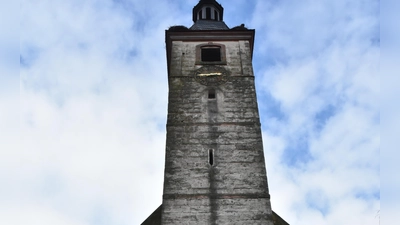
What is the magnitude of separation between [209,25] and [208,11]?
8.78 feet

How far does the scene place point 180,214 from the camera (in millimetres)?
13383

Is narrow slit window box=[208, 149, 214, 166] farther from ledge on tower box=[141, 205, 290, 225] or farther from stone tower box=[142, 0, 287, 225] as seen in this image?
ledge on tower box=[141, 205, 290, 225]

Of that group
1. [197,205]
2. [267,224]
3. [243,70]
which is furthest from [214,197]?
[243,70]

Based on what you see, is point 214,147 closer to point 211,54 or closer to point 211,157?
point 211,157

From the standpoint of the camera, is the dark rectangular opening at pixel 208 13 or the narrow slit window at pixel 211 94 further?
the dark rectangular opening at pixel 208 13

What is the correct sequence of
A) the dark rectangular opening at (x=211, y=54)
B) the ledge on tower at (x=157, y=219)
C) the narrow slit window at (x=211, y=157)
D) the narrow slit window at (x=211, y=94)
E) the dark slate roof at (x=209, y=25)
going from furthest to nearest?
the dark slate roof at (x=209, y=25) → the dark rectangular opening at (x=211, y=54) → the narrow slit window at (x=211, y=94) → the narrow slit window at (x=211, y=157) → the ledge on tower at (x=157, y=219)

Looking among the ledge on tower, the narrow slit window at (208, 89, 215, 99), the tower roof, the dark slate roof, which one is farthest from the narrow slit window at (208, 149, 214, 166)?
the tower roof

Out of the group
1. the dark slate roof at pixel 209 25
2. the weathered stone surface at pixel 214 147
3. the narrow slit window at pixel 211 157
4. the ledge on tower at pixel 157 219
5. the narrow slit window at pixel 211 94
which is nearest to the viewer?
the weathered stone surface at pixel 214 147

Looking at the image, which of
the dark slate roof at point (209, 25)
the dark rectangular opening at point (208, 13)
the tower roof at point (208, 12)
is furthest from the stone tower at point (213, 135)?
the dark rectangular opening at point (208, 13)

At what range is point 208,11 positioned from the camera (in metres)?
24.1

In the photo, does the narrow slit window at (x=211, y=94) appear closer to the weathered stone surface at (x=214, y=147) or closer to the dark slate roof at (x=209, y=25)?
the weathered stone surface at (x=214, y=147)

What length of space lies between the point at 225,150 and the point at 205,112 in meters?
1.83

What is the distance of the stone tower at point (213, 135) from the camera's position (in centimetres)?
1356

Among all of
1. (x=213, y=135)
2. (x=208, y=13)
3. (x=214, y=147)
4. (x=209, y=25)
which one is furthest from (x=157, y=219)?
(x=208, y=13)
